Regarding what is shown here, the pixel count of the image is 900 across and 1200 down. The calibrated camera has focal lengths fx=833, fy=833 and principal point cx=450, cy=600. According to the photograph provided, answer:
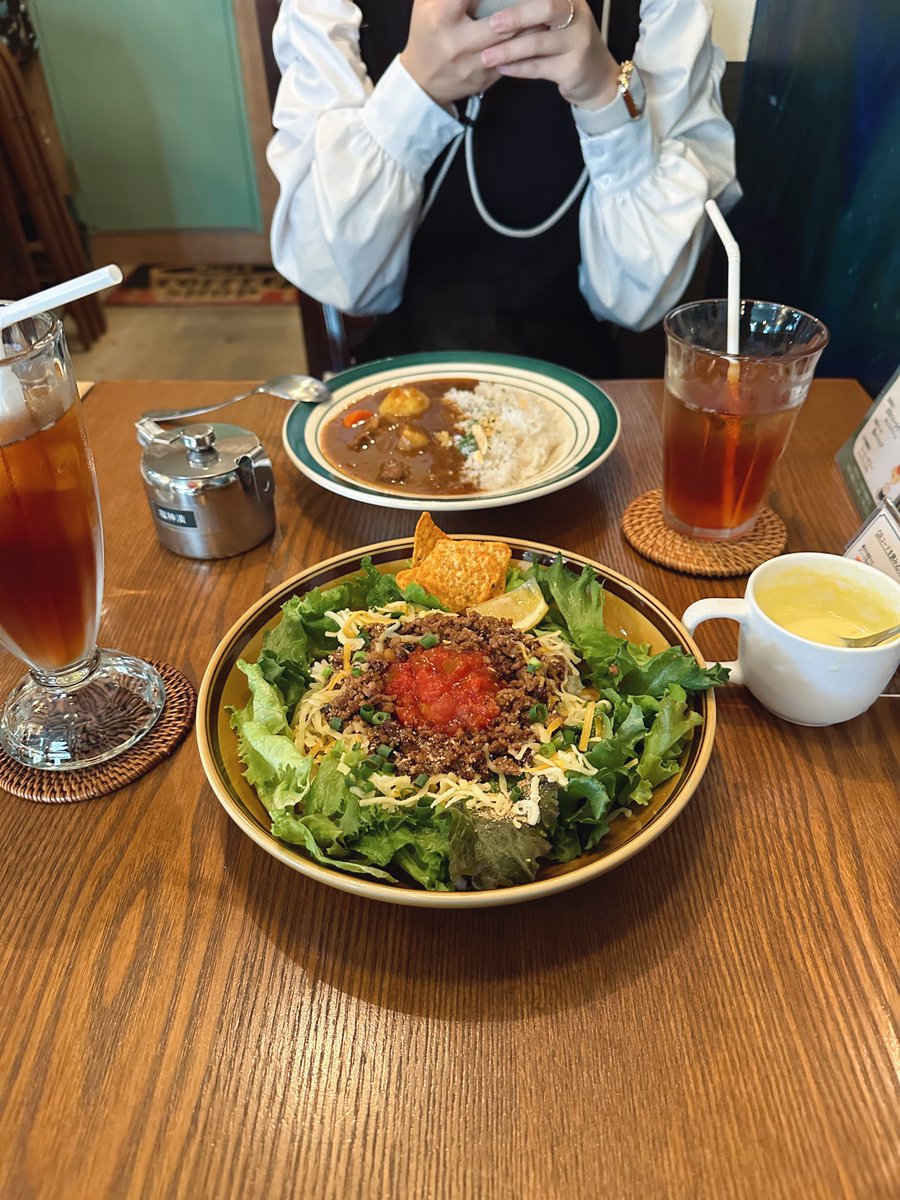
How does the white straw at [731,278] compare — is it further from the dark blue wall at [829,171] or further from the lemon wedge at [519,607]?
the dark blue wall at [829,171]

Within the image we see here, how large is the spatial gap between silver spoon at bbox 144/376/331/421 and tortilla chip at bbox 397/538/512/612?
1.99 ft

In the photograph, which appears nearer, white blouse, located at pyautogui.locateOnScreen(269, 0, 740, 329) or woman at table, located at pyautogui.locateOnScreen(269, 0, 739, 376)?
woman at table, located at pyautogui.locateOnScreen(269, 0, 739, 376)

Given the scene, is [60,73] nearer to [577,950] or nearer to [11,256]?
[11,256]

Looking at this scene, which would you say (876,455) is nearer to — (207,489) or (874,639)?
(874,639)

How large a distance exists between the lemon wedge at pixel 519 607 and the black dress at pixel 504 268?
1.40 meters

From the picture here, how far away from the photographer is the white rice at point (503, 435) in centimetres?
144

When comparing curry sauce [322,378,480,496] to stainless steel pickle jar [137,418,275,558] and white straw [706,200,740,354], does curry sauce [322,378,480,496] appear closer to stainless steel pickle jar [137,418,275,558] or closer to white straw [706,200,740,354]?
stainless steel pickle jar [137,418,275,558]

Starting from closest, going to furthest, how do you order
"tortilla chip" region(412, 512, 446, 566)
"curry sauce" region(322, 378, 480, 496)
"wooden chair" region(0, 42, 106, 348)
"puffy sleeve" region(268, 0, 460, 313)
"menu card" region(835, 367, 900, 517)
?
1. "tortilla chip" region(412, 512, 446, 566)
2. "menu card" region(835, 367, 900, 517)
3. "curry sauce" region(322, 378, 480, 496)
4. "puffy sleeve" region(268, 0, 460, 313)
5. "wooden chair" region(0, 42, 106, 348)

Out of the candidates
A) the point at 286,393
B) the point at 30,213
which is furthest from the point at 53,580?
the point at 30,213

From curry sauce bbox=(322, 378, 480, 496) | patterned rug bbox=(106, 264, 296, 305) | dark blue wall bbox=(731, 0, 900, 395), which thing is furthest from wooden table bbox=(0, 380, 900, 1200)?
patterned rug bbox=(106, 264, 296, 305)

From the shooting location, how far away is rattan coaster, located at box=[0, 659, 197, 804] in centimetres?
95

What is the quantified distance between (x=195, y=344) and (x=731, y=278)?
454 cm

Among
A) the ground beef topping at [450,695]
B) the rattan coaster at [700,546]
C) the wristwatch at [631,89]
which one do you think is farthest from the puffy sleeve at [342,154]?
the ground beef topping at [450,695]

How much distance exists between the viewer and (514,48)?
1.68 m
